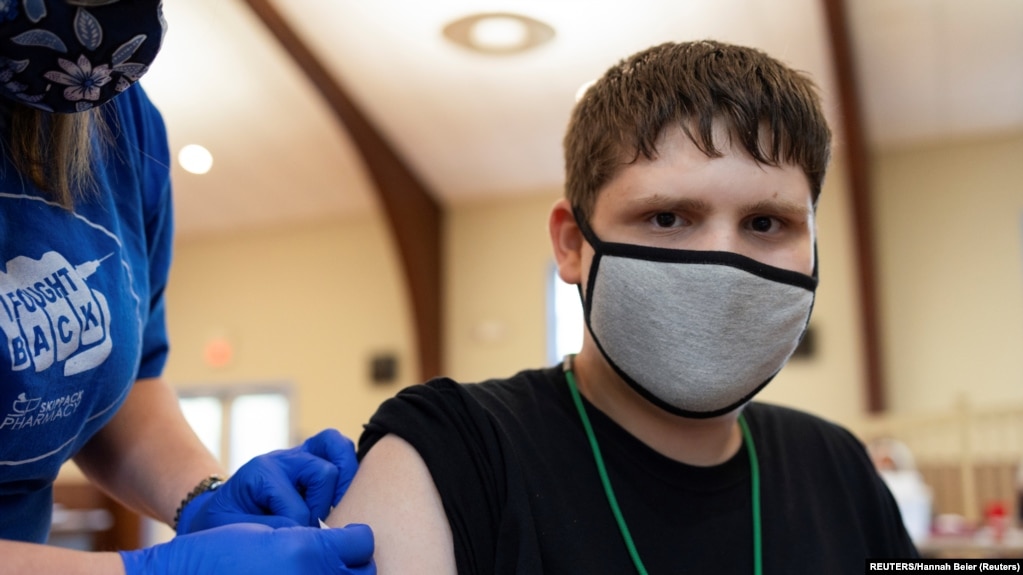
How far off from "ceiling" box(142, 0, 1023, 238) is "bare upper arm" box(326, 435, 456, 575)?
4.37m

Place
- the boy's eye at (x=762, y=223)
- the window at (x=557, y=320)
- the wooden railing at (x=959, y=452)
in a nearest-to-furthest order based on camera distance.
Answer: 1. the boy's eye at (x=762, y=223)
2. the wooden railing at (x=959, y=452)
3. the window at (x=557, y=320)

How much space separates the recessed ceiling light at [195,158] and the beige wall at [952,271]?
204 inches

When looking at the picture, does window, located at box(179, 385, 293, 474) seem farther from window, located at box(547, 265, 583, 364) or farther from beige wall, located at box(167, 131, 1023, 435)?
window, located at box(547, 265, 583, 364)

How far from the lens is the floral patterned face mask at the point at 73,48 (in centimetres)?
79

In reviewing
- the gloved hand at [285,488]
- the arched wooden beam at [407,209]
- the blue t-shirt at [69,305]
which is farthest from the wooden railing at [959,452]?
the blue t-shirt at [69,305]

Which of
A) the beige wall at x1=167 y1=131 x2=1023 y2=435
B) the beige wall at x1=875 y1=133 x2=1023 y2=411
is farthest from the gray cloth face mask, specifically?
the beige wall at x1=875 y1=133 x2=1023 y2=411

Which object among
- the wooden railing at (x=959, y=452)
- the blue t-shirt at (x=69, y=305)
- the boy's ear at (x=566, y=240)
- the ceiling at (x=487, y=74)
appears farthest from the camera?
the wooden railing at (x=959, y=452)

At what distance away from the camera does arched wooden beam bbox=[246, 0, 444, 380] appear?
6668mm

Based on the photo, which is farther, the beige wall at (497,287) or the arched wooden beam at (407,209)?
the beige wall at (497,287)

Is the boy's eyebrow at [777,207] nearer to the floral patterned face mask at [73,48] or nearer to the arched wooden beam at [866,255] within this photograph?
the floral patterned face mask at [73,48]

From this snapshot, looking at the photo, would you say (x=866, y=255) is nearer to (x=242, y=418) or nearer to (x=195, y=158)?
(x=195, y=158)

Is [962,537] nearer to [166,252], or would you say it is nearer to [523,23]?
[523,23]

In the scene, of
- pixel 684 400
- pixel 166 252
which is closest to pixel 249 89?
pixel 166 252

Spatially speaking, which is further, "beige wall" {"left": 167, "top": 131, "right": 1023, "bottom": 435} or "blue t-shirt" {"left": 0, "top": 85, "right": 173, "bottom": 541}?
"beige wall" {"left": 167, "top": 131, "right": 1023, "bottom": 435}
